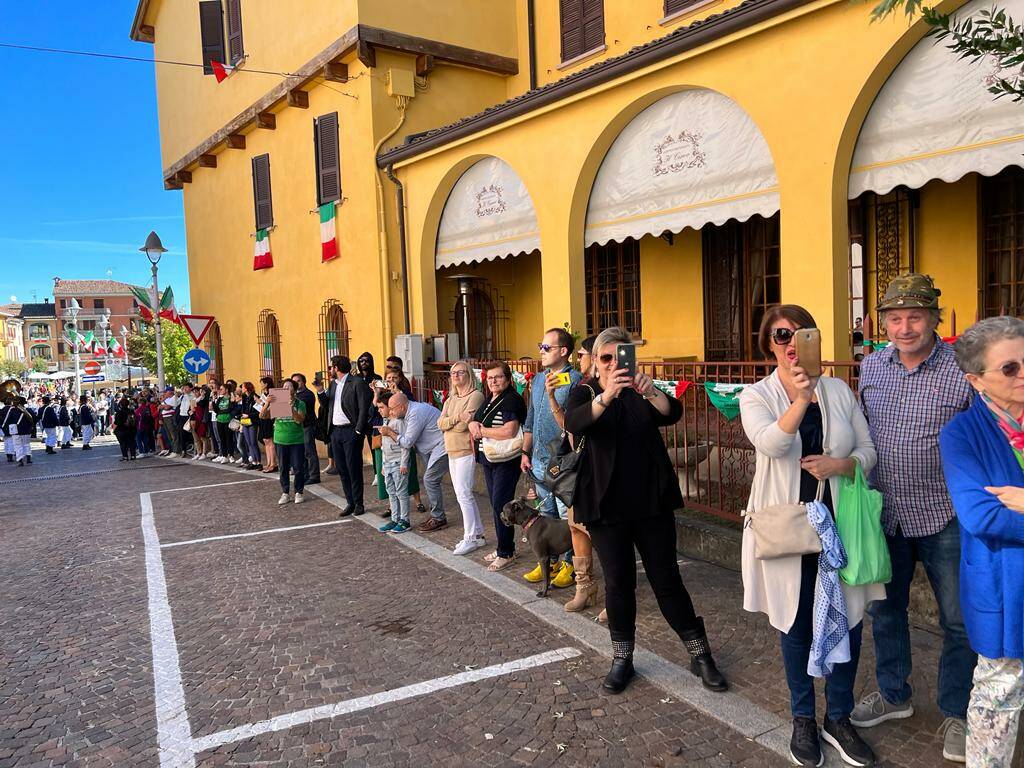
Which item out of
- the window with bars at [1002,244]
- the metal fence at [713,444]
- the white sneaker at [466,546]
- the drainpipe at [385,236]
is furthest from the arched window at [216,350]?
the window with bars at [1002,244]

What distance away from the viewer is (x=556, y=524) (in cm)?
501

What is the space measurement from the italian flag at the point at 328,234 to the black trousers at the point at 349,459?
5803 millimetres

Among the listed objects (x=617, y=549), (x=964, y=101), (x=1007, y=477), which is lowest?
(x=617, y=549)

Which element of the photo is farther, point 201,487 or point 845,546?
point 201,487

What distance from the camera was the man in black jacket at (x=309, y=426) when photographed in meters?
8.82

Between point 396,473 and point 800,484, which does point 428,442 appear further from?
point 800,484

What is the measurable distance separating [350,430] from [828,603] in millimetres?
6136

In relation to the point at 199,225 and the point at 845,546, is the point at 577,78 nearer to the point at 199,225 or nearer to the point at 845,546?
the point at 845,546

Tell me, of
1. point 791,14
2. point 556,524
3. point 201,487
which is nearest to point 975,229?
point 791,14

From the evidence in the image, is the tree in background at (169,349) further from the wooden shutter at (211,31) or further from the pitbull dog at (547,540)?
the pitbull dog at (547,540)

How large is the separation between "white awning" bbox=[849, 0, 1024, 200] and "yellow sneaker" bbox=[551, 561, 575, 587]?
423 centimetres

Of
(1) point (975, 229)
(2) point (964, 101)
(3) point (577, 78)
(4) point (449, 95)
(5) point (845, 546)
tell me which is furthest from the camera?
(4) point (449, 95)

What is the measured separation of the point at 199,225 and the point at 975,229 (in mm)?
17963

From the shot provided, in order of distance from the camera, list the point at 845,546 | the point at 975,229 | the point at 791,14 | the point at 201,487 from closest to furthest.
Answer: the point at 845,546
the point at 791,14
the point at 975,229
the point at 201,487
